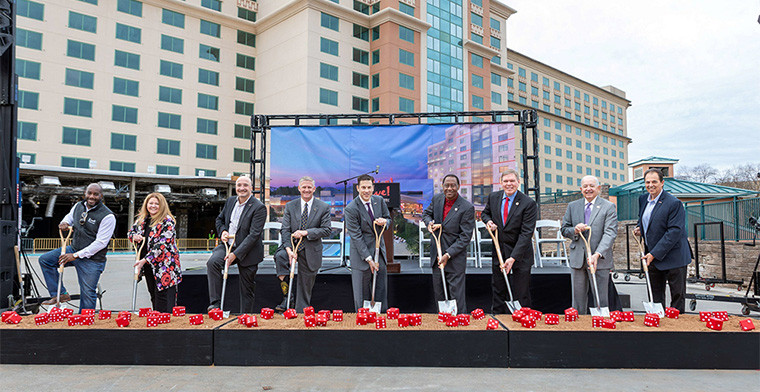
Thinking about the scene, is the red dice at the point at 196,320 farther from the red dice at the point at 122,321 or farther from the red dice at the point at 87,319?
the red dice at the point at 87,319

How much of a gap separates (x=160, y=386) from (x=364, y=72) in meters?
28.3

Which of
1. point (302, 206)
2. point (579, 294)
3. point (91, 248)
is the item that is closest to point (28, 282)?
point (91, 248)

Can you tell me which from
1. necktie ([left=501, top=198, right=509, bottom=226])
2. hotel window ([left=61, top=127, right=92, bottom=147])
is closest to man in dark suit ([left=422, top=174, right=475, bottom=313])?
necktie ([left=501, top=198, right=509, bottom=226])

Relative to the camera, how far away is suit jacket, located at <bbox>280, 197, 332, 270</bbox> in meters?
4.56

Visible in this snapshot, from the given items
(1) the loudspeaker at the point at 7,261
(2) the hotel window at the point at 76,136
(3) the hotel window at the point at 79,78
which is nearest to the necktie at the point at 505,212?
(1) the loudspeaker at the point at 7,261

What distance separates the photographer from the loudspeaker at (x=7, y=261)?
4.62 meters

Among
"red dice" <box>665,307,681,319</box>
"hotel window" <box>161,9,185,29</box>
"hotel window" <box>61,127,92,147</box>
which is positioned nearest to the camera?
"red dice" <box>665,307,681,319</box>

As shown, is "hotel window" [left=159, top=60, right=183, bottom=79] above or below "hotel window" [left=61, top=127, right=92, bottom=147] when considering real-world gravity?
above

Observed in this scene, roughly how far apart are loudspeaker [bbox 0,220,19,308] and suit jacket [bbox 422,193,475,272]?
4.11 m

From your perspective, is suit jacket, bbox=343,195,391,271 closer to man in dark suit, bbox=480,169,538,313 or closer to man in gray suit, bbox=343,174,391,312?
man in gray suit, bbox=343,174,391,312

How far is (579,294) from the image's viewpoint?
4.34 m

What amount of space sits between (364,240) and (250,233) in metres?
1.07

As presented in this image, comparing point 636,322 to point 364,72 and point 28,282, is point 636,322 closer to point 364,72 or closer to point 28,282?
point 28,282

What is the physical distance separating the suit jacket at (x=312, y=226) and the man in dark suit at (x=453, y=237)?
100cm
